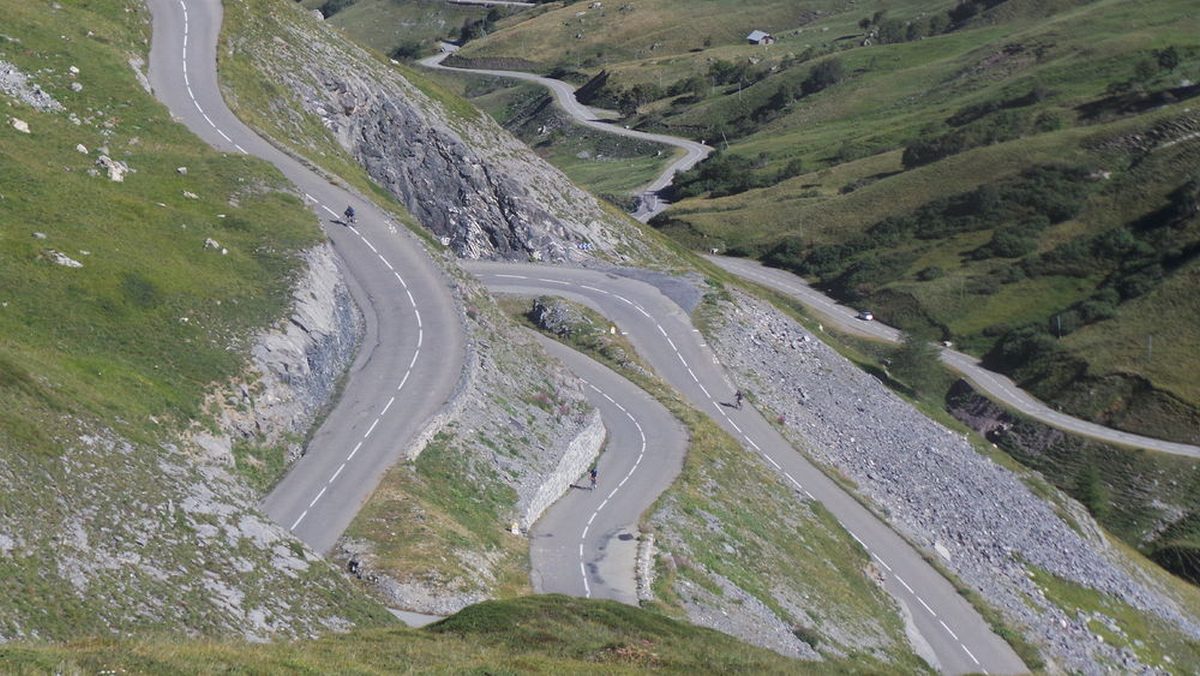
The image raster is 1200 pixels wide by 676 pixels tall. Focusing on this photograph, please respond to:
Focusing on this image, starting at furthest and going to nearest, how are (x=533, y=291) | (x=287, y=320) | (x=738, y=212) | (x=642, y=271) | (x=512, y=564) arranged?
(x=738, y=212), (x=642, y=271), (x=533, y=291), (x=287, y=320), (x=512, y=564)

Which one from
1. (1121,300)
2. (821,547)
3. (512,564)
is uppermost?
(1121,300)

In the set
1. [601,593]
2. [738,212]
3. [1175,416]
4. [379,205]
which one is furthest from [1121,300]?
[601,593]

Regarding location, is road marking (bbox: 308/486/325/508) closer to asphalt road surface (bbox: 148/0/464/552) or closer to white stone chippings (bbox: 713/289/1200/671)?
asphalt road surface (bbox: 148/0/464/552)

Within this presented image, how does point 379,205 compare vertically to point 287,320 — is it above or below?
above

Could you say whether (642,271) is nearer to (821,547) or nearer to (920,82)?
(821,547)

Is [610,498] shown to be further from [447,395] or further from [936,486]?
[936,486]

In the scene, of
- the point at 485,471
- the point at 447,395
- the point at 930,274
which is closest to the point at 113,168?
the point at 447,395

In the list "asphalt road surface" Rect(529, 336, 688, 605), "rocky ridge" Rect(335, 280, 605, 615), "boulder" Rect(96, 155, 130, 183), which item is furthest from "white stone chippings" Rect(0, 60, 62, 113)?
"asphalt road surface" Rect(529, 336, 688, 605)

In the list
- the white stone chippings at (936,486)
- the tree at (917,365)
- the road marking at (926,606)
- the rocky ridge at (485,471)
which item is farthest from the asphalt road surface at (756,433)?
the tree at (917,365)
